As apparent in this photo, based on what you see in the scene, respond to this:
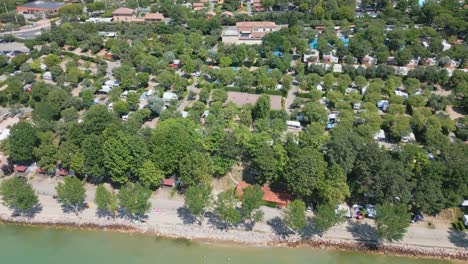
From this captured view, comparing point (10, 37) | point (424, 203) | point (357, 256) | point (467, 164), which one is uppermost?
point (10, 37)

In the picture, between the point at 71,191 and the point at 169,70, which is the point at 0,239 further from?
the point at 169,70

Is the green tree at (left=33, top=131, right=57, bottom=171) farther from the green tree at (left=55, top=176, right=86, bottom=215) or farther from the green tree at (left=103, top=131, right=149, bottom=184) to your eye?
the green tree at (left=103, top=131, right=149, bottom=184)

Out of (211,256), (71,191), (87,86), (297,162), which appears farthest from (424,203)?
(87,86)

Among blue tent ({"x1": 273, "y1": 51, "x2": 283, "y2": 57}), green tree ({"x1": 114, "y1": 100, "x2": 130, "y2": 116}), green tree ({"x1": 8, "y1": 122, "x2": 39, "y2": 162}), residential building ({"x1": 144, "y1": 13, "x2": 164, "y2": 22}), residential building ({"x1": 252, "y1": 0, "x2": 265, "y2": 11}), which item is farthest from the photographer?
residential building ({"x1": 252, "y1": 0, "x2": 265, "y2": 11})

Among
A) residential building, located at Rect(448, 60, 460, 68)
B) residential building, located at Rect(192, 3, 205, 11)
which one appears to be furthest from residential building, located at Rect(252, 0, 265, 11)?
residential building, located at Rect(448, 60, 460, 68)

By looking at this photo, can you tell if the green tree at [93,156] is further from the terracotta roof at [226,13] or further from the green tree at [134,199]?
the terracotta roof at [226,13]

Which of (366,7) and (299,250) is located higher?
(366,7)

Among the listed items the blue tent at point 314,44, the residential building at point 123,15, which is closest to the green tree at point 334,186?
the blue tent at point 314,44
